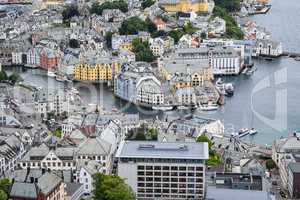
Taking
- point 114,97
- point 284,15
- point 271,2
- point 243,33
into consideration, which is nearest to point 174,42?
point 243,33

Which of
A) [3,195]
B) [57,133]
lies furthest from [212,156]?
[3,195]

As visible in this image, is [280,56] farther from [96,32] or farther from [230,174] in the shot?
[230,174]

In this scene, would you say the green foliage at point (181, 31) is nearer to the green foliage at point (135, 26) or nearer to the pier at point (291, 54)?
the green foliage at point (135, 26)

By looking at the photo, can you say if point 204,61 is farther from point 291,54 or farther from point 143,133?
point 143,133

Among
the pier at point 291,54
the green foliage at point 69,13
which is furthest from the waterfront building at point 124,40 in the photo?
the pier at point 291,54

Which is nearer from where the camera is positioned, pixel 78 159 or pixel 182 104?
pixel 78 159

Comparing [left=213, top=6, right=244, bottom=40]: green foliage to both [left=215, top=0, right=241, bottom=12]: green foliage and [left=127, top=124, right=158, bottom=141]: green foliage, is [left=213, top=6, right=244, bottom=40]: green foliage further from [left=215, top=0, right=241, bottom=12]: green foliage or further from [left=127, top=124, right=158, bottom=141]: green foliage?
[left=127, top=124, right=158, bottom=141]: green foliage
